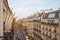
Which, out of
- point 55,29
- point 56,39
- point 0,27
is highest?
point 0,27

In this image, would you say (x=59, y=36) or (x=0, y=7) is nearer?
(x=0, y=7)

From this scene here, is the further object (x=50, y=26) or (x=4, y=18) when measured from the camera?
(x=50, y=26)

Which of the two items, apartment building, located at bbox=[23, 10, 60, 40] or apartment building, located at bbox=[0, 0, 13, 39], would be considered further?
apartment building, located at bbox=[23, 10, 60, 40]

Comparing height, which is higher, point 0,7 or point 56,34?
point 0,7

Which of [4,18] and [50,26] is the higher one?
[4,18]

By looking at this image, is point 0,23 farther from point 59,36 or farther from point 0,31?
point 59,36

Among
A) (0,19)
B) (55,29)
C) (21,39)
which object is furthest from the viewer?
(55,29)

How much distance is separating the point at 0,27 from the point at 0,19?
12.3 inches

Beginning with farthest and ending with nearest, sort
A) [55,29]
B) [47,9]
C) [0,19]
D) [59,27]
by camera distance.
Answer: [47,9], [55,29], [59,27], [0,19]

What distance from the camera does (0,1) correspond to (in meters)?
5.95

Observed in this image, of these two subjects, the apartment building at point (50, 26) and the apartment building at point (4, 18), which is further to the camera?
the apartment building at point (50, 26)

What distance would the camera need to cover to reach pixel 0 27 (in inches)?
233

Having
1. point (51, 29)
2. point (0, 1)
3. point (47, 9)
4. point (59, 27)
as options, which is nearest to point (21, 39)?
point (0, 1)

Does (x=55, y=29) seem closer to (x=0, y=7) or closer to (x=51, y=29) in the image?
(x=51, y=29)
